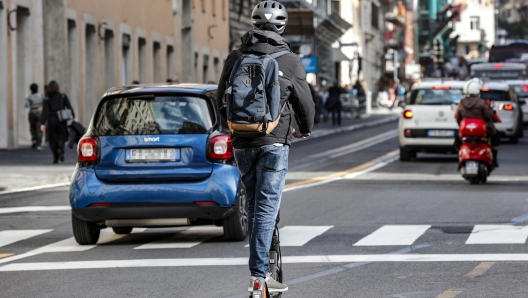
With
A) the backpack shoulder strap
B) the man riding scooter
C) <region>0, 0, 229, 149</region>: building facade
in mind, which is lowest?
the man riding scooter

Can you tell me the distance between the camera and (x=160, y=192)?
11.8 metres

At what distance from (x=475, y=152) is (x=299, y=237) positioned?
8.00 metres

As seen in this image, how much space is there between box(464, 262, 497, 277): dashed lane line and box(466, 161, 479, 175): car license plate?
967 centimetres

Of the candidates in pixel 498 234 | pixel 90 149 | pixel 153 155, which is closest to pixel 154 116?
pixel 153 155

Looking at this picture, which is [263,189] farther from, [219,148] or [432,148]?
[432,148]

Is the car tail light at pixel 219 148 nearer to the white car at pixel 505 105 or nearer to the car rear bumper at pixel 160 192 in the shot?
the car rear bumper at pixel 160 192

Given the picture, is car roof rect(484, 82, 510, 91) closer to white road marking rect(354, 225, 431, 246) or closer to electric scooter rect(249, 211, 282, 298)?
white road marking rect(354, 225, 431, 246)

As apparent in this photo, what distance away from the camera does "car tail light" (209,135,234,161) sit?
1193 cm

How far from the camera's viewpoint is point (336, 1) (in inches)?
3430

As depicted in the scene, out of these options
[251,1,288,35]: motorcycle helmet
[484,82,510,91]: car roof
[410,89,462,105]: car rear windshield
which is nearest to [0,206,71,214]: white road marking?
[251,1,288,35]: motorcycle helmet

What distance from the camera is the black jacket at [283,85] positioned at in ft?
24.2

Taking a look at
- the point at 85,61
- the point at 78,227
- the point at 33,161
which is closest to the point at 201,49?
the point at 85,61

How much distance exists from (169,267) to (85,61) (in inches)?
1122

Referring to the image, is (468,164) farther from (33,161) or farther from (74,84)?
(74,84)
